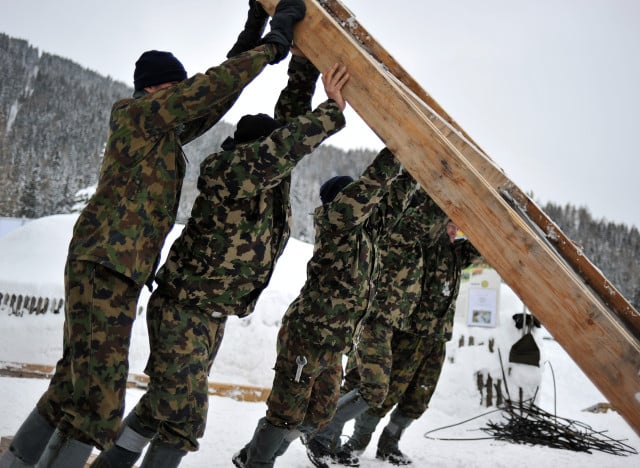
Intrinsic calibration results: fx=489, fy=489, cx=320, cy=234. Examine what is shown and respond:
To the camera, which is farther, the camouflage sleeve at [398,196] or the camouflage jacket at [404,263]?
the camouflage jacket at [404,263]

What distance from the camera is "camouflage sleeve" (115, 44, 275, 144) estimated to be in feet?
6.59

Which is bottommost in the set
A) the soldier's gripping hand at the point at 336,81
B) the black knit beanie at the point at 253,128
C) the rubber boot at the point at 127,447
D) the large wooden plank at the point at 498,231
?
the rubber boot at the point at 127,447

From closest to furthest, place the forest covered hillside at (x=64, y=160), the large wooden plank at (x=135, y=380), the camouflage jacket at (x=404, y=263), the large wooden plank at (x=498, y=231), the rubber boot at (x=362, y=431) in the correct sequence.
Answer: the large wooden plank at (x=498, y=231) → the camouflage jacket at (x=404, y=263) → the rubber boot at (x=362, y=431) → the large wooden plank at (x=135, y=380) → the forest covered hillside at (x=64, y=160)

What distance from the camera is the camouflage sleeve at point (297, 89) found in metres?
2.80

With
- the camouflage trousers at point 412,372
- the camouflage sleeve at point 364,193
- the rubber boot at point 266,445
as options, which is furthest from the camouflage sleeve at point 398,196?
the rubber boot at point 266,445

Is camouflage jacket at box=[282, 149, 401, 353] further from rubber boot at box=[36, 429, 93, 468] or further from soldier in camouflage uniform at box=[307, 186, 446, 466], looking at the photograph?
rubber boot at box=[36, 429, 93, 468]

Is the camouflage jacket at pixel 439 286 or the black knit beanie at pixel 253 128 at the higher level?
the black knit beanie at pixel 253 128

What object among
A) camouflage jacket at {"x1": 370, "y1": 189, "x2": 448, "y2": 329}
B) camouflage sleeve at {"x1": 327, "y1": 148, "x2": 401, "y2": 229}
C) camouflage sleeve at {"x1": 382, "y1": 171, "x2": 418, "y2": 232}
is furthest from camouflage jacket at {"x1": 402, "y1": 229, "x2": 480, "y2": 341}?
camouflage sleeve at {"x1": 327, "y1": 148, "x2": 401, "y2": 229}

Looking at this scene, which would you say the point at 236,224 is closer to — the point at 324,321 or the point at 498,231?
the point at 324,321

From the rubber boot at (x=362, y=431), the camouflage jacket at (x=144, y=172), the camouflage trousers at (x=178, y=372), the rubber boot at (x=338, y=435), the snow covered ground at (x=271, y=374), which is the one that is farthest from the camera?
the snow covered ground at (x=271, y=374)

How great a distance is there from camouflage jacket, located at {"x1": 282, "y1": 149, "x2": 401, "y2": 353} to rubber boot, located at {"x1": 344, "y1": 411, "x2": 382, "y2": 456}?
1.48 metres

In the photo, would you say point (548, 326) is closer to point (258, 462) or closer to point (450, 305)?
point (258, 462)

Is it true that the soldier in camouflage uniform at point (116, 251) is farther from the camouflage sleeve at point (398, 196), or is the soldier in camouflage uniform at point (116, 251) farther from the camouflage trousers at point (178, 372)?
the camouflage sleeve at point (398, 196)

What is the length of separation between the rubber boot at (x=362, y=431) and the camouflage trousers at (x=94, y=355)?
2.82 meters
